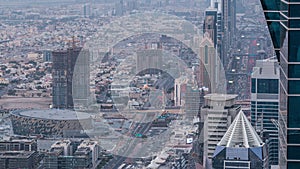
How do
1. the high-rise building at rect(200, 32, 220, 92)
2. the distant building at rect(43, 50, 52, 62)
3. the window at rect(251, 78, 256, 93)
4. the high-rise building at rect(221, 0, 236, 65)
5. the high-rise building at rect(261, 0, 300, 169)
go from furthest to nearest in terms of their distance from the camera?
the distant building at rect(43, 50, 52, 62) → the high-rise building at rect(221, 0, 236, 65) → the window at rect(251, 78, 256, 93) → the high-rise building at rect(200, 32, 220, 92) → the high-rise building at rect(261, 0, 300, 169)

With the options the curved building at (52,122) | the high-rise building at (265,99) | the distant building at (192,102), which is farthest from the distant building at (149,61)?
the high-rise building at (265,99)

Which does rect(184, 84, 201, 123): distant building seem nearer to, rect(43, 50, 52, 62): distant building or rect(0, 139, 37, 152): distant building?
rect(0, 139, 37, 152): distant building

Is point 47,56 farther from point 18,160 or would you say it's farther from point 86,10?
point 18,160

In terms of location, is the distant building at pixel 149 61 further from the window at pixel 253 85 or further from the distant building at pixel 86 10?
the distant building at pixel 86 10

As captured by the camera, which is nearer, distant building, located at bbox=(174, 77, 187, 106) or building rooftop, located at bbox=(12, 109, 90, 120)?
distant building, located at bbox=(174, 77, 187, 106)

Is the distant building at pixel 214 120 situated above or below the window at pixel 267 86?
below

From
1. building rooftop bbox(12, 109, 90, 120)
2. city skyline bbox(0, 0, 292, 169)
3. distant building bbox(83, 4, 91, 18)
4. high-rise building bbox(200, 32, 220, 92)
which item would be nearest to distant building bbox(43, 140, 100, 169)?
city skyline bbox(0, 0, 292, 169)

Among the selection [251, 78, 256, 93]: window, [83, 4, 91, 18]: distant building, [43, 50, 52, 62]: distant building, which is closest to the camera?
[251, 78, 256, 93]: window
